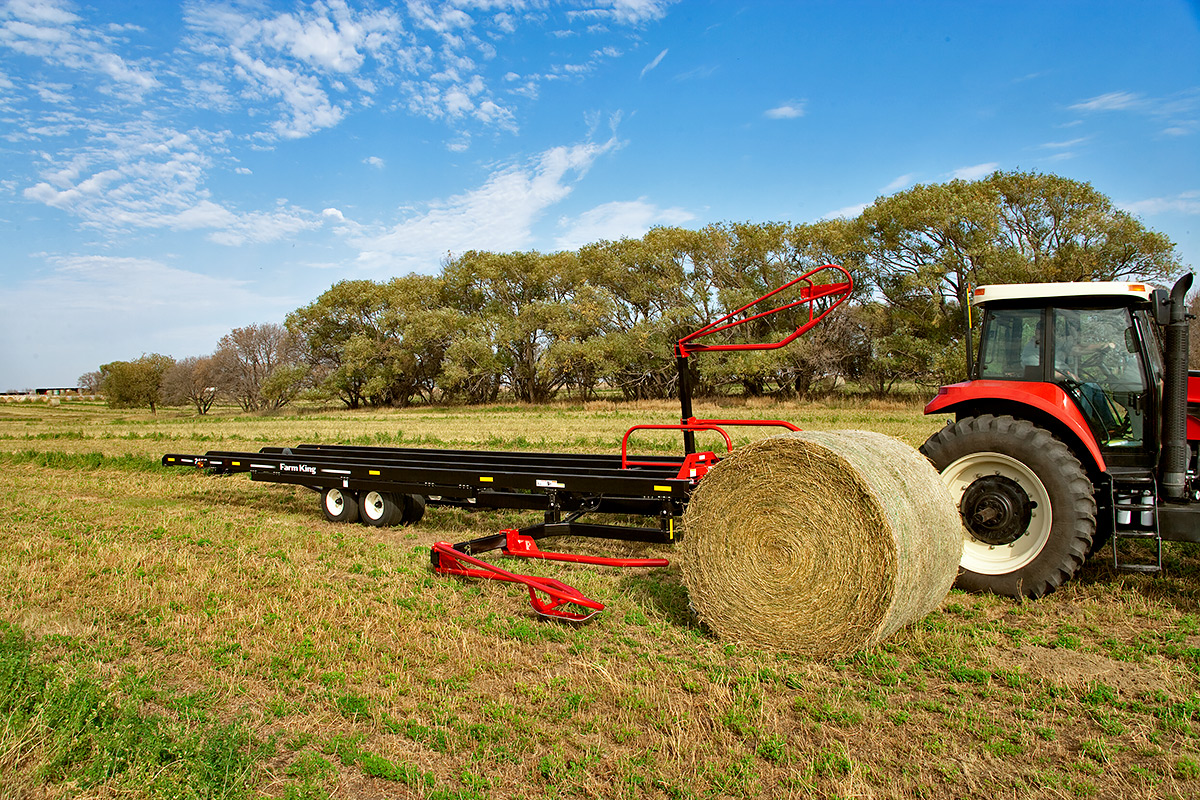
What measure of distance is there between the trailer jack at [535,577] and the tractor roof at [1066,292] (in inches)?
142

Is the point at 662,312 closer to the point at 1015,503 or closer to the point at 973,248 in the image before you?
the point at 973,248

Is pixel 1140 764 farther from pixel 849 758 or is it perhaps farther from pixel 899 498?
pixel 899 498

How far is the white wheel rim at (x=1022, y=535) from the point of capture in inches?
216

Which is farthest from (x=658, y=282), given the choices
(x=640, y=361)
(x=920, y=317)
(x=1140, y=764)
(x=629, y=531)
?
(x=1140, y=764)

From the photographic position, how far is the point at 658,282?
36.9m

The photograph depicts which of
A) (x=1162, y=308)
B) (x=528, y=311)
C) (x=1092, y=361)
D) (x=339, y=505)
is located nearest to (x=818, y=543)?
(x=1162, y=308)

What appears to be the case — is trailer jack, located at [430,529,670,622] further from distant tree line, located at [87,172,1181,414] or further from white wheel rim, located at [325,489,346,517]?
distant tree line, located at [87,172,1181,414]

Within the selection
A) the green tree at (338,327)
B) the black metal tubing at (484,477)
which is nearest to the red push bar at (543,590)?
the black metal tubing at (484,477)

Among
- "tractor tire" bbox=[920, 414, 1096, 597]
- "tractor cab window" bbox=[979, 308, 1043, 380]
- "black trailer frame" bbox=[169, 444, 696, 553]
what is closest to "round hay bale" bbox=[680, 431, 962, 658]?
"tractor tire" bbox=[920, 414, 1096, 597]

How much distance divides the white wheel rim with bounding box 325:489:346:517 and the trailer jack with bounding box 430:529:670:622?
317cm

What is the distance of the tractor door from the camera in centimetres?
568

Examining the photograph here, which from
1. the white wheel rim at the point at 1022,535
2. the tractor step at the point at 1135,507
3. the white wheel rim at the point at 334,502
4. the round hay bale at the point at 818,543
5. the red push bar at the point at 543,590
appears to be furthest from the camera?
the white wheel rim at the point at 334,502

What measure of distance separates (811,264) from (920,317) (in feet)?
22.1

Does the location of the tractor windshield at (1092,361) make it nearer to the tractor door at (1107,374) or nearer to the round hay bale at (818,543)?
the tractor door at (1107,374)
